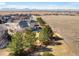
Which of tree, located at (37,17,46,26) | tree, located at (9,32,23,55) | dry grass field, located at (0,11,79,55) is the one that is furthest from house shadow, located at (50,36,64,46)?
tree, located at (9,32,23,55)

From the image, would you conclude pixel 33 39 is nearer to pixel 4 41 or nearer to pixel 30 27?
pixel 30 27

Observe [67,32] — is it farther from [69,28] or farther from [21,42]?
[21,42]

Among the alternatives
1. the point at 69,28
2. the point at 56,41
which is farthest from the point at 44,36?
the point at 69,28

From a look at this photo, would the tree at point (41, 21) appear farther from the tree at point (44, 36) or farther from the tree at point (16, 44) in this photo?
the tree at point (16, 44)

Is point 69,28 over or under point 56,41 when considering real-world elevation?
over

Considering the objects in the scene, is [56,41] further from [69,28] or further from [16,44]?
[16,44]

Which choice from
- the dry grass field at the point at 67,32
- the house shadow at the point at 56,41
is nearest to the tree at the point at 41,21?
the dry grass field at the point at 67,32

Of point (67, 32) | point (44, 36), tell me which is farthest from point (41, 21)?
point (67, 32)

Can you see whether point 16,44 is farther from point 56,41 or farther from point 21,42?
point 56,41

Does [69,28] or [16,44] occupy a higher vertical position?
[69,28]

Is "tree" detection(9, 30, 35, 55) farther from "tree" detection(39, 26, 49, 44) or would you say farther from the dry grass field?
the dry grass field
